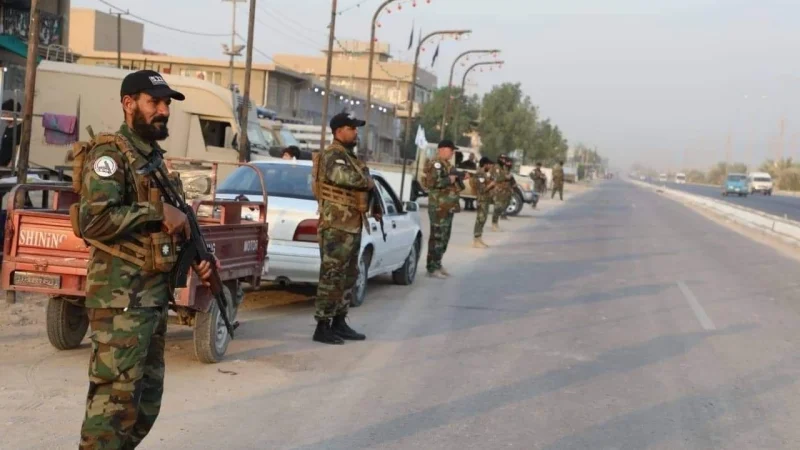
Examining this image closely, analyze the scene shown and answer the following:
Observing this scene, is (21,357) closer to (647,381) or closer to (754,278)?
(647,381)

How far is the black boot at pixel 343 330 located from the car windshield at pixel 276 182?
198 centimetres

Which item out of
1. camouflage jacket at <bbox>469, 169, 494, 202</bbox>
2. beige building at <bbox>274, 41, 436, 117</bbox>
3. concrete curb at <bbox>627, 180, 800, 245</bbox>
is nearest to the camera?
camouflage jacket at <bbox>469, 169, 494, 202</bbox>

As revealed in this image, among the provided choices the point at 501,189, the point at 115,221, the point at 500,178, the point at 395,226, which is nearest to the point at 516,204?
the point at 501,189

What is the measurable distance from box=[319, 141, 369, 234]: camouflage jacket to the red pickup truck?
57 cm

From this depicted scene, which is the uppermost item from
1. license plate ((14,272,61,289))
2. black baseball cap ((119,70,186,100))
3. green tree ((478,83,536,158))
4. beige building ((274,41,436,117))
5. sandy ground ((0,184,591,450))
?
beige building ((274,41,436,117))

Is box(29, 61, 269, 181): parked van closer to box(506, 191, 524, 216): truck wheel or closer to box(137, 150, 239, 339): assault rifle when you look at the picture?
box(506, 191, 524, 216): truck wheel

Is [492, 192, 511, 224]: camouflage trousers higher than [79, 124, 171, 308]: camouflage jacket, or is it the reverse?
[79, 124, 171, 308]: camouflage jacket

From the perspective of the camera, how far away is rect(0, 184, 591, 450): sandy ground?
513 centimetres

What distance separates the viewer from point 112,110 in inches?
827

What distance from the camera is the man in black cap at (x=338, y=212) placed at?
25.2ft

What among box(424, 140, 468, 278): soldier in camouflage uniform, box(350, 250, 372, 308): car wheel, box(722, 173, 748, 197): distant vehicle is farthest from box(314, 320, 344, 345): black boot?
box(722, 173, 748, 197): distant vehicle

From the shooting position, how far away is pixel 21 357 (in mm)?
6586

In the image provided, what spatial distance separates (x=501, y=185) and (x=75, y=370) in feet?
54.0

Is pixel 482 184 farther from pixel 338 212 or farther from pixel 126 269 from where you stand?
pixel 126 269
